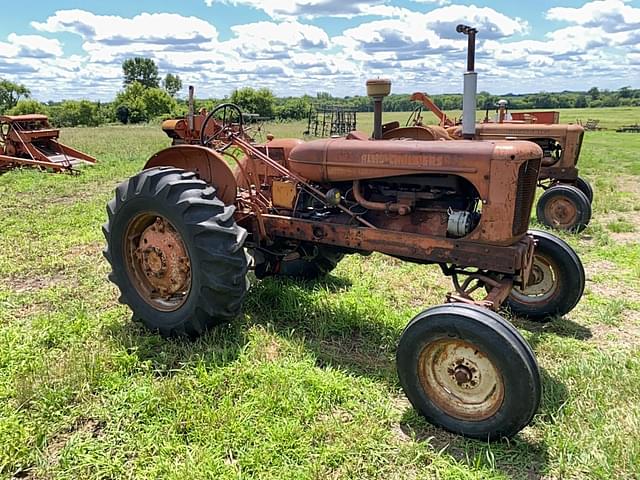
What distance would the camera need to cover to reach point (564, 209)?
25.4 ft

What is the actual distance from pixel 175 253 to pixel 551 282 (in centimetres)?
298

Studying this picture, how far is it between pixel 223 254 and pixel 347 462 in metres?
1.62

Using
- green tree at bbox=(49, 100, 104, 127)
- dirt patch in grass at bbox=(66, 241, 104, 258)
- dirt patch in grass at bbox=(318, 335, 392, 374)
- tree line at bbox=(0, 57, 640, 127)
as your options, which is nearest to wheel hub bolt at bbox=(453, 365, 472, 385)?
dirt patch in grass at bbox=(318, 335, 392, 374)

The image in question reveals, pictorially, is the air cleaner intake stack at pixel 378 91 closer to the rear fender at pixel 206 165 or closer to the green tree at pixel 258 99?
the rear fender at pixel 206 165

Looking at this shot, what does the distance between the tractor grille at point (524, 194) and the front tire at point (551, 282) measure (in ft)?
3.08

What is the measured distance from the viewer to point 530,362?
105 inches

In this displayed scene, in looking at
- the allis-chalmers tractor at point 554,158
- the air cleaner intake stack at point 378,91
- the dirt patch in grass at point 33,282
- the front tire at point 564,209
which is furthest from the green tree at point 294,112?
the air cleaner intake stack at point 378,91

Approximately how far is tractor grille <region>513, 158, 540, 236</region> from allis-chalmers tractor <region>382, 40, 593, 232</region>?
14.2ft

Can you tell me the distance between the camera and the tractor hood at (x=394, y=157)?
322 centimetres

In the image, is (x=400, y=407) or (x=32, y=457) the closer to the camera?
(x=32, y=457)

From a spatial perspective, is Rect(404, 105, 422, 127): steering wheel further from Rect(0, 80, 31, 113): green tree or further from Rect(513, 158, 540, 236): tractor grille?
Rect(0, 80, 31, 113): green tree

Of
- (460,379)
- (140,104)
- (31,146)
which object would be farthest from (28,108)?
(460,379)

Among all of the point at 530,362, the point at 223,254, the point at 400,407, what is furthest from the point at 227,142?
the point at 530,362

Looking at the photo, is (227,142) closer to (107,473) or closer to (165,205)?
(165,205)
